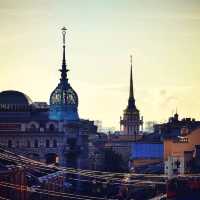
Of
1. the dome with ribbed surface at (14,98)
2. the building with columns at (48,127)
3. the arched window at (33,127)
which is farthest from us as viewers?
the dome with ribbed surface at (14,98)

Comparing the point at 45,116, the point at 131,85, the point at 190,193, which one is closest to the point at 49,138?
the point at 45,116

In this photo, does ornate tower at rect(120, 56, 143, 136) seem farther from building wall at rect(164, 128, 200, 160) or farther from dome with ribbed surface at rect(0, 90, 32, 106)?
building wall at rect(164, 128, 200, 160)

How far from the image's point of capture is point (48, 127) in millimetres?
98875

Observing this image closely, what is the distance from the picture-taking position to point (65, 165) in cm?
9669

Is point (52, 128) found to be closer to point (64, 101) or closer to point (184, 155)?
point (64, 101)

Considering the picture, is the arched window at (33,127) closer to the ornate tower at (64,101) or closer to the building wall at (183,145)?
the ornate tower at (64,101)

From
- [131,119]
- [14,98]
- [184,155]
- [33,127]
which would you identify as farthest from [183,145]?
[131,119]

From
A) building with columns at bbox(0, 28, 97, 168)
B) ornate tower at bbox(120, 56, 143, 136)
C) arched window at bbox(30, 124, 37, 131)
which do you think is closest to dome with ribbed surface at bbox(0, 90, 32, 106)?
building with columns at bbox(0, 28, 97, 168)

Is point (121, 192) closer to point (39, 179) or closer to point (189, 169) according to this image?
point (189, 169)

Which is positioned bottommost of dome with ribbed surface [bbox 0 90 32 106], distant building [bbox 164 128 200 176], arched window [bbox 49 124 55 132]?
distant building [bbox 164 128 200 176]

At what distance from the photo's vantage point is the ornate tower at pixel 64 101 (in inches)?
4213

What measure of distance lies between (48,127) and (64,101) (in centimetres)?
1022

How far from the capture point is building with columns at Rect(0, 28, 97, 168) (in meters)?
97.1

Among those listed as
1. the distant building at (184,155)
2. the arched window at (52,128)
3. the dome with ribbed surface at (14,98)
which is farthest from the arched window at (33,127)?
the distant building at (184,155)
